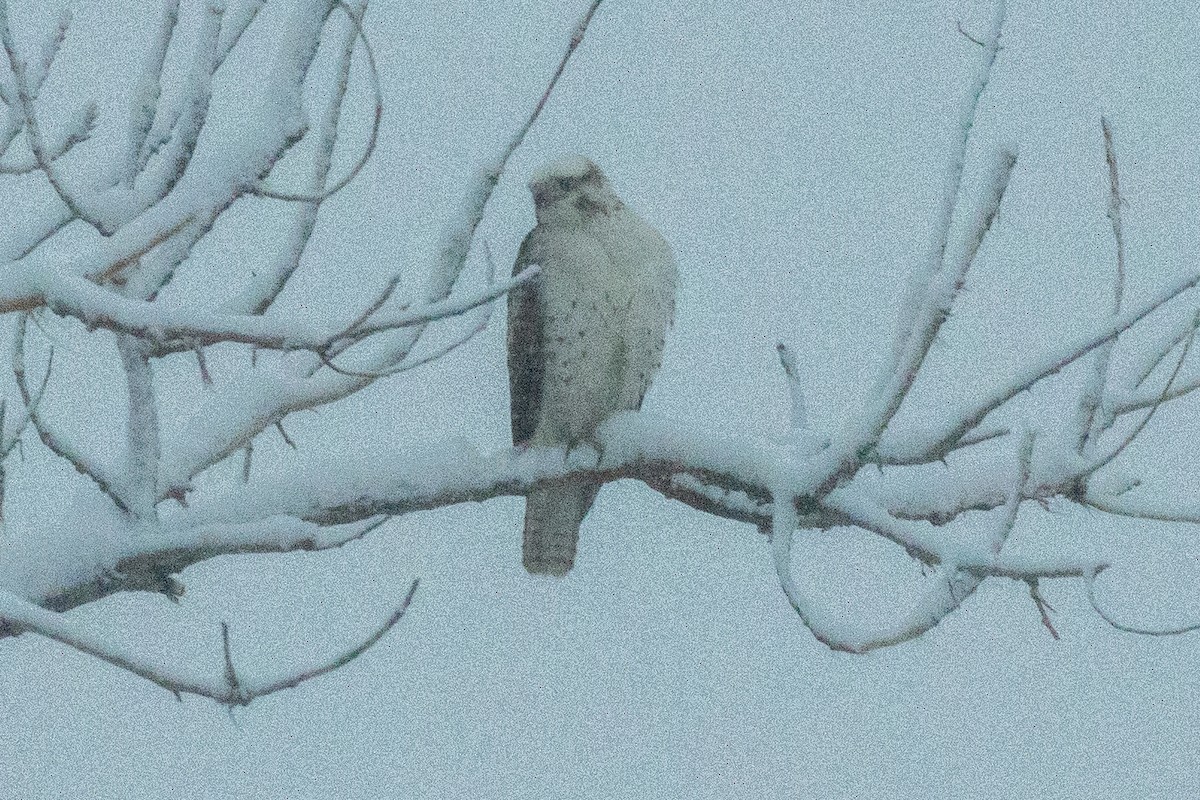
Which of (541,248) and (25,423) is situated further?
(541,248)

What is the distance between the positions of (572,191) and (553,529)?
1.24 meters

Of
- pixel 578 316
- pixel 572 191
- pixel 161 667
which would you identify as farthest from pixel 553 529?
pixel 161 667

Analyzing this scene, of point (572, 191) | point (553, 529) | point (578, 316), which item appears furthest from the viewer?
point (553, 529)

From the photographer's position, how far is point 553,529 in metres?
6.69

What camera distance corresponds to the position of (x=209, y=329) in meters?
3.39

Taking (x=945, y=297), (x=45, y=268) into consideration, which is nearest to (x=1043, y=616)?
(x=945, y=297)

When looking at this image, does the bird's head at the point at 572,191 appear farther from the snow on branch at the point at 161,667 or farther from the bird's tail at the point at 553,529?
the snow on branch at the point at 161,667

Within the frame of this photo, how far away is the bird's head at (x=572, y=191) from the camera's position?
654 centimetres

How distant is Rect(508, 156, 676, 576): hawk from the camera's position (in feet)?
20.8

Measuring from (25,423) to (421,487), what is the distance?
98 cm

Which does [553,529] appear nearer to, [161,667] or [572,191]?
[572,191]

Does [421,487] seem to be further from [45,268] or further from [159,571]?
[45,268]

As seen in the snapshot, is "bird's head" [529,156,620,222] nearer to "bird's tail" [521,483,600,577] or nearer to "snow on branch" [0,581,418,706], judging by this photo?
"bird's tail" [521,483,600,577]

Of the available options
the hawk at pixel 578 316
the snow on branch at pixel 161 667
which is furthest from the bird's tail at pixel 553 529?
the snow on branch at pixel 161 667
